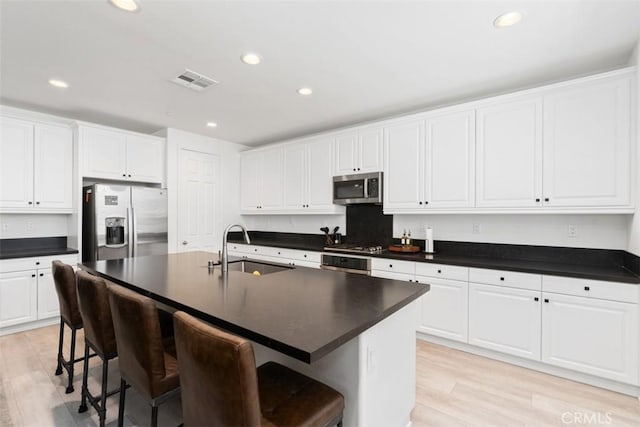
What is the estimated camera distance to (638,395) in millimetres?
2207

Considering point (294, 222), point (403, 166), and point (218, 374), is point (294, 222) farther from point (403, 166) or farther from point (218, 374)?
point (218, 374)

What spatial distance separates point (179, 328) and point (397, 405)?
1.26 metres

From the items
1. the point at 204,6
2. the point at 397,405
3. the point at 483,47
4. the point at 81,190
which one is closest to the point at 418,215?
the point at 483,47

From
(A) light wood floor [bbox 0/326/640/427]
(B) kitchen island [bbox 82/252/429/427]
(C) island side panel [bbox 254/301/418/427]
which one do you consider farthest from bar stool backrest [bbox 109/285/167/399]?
(A) light wood floor [bbox 0/326/640/427]

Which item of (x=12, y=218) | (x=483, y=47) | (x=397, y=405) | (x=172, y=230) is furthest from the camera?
(x=172, y=230)

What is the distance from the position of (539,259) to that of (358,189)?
2.02m

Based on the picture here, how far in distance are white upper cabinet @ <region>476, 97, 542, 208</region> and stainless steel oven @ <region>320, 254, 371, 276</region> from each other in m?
1.35

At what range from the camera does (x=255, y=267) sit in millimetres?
2738

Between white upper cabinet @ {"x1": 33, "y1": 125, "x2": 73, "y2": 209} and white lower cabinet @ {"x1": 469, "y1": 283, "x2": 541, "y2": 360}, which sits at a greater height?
white upper cabinet @ {"x1": 33, "y1": 125, "x2": 73, "y2": 209}

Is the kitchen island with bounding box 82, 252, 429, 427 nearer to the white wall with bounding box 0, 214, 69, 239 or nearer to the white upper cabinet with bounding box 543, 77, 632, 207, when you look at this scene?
the white upper cabinet with bounding box 543, 77, 632, 207

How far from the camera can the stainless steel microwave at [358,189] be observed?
3736 mm

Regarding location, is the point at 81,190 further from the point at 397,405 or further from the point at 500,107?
Result: the point at 500,107

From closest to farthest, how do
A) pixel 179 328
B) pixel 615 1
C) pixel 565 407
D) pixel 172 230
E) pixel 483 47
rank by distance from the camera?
pixel 179 328 → pixel 615 1 → pixel 565 407 → pixel 483 47 → pixel 172 230

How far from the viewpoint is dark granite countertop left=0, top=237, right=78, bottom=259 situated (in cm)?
345
